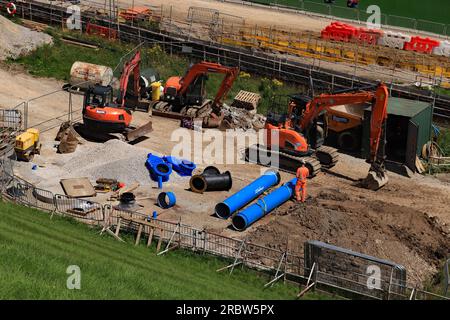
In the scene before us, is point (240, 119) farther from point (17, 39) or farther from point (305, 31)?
point (305, 31)

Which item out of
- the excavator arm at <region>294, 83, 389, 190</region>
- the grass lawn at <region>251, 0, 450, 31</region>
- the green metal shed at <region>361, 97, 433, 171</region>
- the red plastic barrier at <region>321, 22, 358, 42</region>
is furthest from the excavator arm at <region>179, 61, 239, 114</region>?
the grass lawn at <region>251, 0, 450, 31</region>

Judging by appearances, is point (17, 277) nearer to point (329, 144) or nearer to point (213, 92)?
point (329, 144)

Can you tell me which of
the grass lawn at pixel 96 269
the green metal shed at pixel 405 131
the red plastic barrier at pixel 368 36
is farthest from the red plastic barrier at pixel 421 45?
the grass lawn at pixel 96 269

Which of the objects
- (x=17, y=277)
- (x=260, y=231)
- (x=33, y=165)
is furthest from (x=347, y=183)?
(x=17, y=277)

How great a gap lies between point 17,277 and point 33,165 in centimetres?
1582

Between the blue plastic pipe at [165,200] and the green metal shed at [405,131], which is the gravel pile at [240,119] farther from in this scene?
the blue plastic pipe at [165,200]

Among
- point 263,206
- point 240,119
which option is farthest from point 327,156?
point 263,206

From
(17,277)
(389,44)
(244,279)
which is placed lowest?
(244,279)

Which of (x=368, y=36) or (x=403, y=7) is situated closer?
(x=368, y=36)

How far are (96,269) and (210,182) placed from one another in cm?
1174

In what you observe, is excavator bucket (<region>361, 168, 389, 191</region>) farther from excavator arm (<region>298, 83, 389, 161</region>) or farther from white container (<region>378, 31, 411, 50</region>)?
white container (<region>378, 31, 411, 50</region>)

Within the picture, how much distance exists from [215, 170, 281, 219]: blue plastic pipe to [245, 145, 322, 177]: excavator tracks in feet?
8.08

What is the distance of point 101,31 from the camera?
186ft
